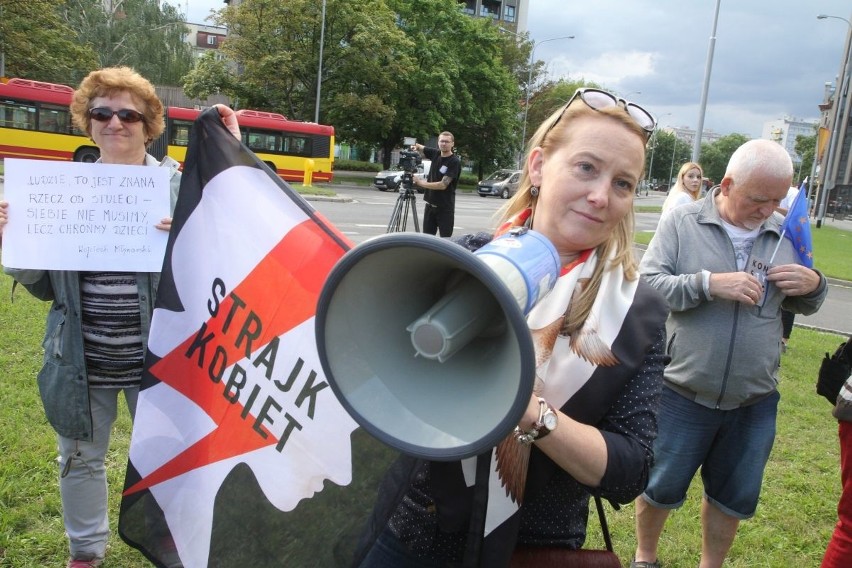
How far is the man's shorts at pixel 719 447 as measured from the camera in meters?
2.56

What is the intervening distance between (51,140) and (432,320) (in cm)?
2370

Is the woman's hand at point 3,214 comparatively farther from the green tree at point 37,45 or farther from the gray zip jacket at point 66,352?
the green tree at point 37,45

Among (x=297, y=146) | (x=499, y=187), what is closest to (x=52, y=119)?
(x=297, y=146)

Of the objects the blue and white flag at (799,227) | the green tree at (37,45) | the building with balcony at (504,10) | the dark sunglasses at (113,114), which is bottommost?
the blue and white flag at (799,227)

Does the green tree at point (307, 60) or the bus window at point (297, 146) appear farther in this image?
the green tree at point (307, 60)

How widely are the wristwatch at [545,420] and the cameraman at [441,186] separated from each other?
7684 mm

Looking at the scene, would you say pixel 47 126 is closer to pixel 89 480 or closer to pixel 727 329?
pixel 89 480

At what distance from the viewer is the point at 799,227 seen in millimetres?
2527

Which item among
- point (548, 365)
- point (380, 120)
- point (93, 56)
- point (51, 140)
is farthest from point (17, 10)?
point (548, 365)

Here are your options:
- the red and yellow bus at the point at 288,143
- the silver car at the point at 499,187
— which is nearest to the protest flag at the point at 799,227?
the red and yellow bus at the point at 288,143

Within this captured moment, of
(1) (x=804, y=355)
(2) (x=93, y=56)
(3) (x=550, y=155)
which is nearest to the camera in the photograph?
(3) (x=550, y=155)

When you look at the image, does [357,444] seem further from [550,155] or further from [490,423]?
[550,155]

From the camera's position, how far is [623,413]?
1242 mm

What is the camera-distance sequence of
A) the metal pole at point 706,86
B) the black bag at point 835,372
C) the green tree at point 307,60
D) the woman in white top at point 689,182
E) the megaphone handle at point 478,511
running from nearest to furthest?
the megaphone handle at point 478,511 → the black bag at point 835,372 → the woman in white top at point 689,182 → the metal pole at point 706,86 → the green tree at point 307,60
